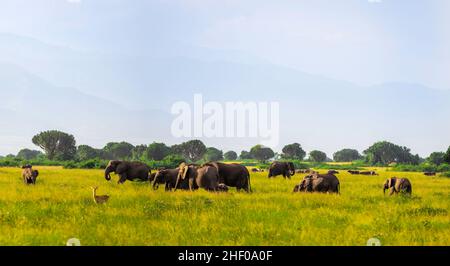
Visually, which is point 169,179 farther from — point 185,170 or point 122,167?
point 122,167

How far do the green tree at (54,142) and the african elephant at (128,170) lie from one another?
113227mm

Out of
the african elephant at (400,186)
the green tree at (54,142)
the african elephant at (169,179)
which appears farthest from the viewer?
the green tree at (54,142)

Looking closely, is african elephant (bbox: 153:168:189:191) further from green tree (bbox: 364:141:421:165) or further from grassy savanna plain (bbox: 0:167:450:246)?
green tree (bbox: 364:141:421:165)

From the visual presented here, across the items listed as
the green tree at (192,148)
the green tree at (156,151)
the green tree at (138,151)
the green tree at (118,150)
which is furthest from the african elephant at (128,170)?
the green tree at (118,150)

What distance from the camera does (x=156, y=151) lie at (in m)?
146

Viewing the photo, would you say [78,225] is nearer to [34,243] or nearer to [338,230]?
[34,243]

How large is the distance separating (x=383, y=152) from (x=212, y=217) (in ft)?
556

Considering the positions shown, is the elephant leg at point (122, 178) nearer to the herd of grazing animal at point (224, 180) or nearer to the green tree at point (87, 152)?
the herd of grazing animal at point (224, 180)

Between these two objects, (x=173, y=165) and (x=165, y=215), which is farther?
(x=173, y=165)

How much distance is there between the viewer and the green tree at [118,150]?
175125 mm

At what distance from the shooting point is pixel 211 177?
25.5m

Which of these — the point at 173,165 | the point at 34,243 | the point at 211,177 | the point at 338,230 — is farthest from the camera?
the point at 173,165
